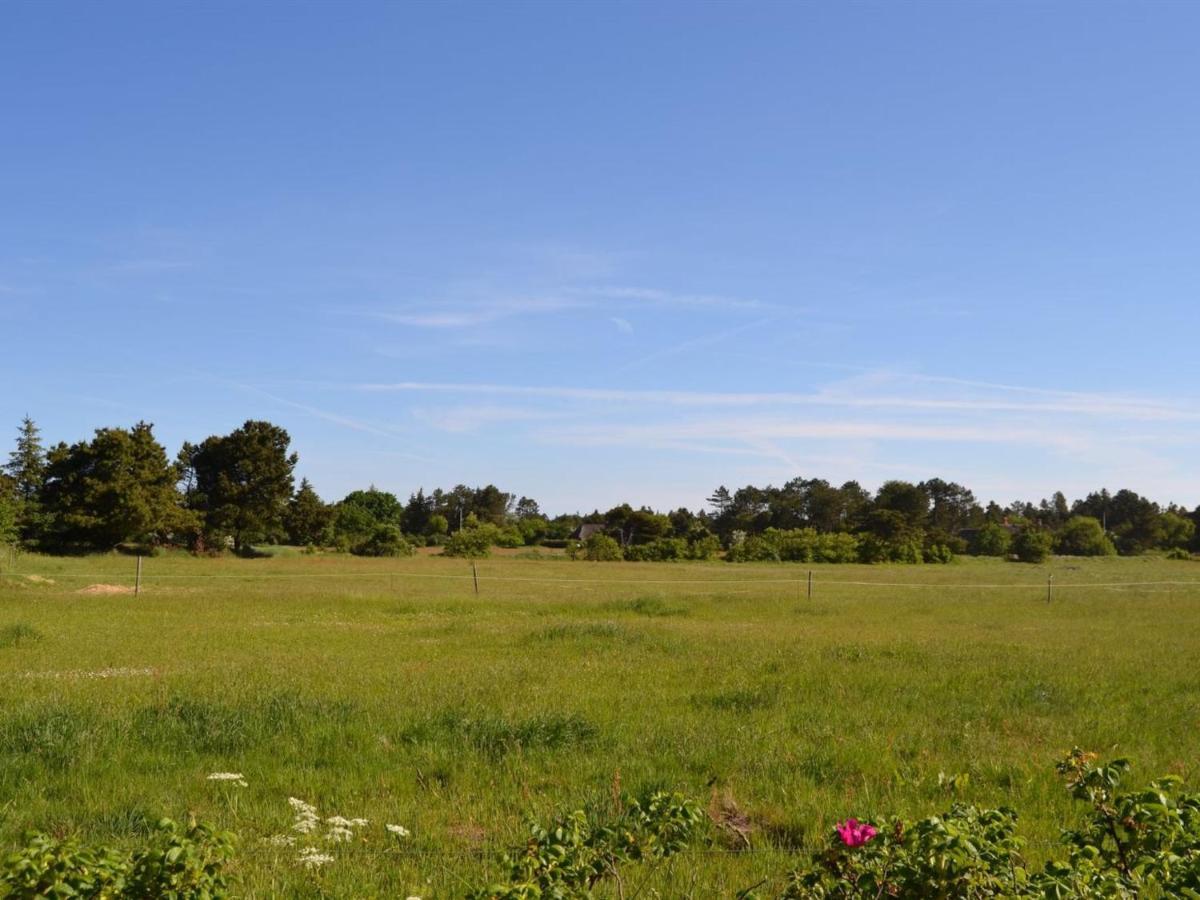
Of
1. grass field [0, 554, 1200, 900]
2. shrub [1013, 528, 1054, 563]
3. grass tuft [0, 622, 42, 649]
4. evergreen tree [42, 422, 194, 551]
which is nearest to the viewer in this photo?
grass field [0, 554, 1200, 900]

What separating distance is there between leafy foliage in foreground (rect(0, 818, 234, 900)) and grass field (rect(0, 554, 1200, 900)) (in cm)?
153

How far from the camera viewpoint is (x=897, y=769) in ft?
25.0

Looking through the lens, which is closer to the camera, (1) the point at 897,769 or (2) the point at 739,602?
(1) the point at 897,769

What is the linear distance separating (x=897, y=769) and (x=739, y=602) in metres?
21.4

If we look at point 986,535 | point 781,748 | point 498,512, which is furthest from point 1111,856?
point 498,512

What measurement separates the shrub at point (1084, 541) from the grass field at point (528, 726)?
89332 mm

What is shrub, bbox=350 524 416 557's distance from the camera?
7719 cm

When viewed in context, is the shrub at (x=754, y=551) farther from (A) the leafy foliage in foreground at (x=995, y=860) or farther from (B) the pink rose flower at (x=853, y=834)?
(B) the pink rose flower at (x=853, y=834)

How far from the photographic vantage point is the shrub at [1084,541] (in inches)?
3942

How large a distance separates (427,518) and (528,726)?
120 metres

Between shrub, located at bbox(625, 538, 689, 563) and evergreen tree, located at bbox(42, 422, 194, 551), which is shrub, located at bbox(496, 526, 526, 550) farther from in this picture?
evergreen tree, located at bbox(42, 422, 194, 551)

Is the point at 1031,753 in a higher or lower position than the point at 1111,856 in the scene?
lower

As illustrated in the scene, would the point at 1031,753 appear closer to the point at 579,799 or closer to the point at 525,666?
the point at 579,799

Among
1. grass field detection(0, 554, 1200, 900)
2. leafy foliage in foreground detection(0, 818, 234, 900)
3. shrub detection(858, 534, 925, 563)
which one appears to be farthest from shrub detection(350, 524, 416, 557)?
leafy foliage in foreground detection(0, 818, 234, 900)
